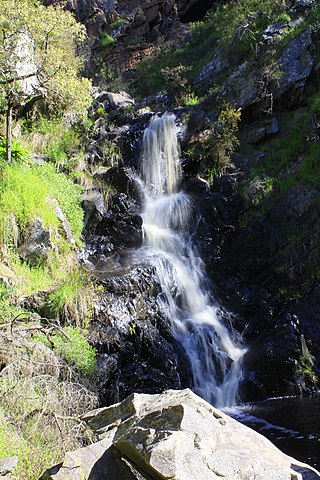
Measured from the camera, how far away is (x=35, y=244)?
969 cm

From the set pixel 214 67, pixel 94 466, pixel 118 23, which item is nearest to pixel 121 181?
pixel 214 67

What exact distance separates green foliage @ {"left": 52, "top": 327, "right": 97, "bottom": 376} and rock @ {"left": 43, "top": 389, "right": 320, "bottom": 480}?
293 cm

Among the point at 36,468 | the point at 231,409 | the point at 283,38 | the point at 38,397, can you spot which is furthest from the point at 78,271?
the point at 283,38

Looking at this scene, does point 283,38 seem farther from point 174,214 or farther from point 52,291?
point 52,291

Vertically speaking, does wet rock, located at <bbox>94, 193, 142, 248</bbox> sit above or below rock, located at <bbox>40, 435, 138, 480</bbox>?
above

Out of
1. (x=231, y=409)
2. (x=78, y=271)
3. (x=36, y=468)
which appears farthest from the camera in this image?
(x=78, y=271)

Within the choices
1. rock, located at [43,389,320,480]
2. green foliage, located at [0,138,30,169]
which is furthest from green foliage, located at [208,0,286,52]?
rock, located at [43,389,320,480]

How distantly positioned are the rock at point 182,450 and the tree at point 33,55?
8504mm

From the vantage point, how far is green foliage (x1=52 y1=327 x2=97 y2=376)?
24.7ft

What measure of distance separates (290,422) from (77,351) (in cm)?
373

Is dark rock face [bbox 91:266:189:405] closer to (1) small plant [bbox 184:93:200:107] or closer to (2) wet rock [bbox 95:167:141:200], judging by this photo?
(2) wet rock [bbox 95:167:141:200]

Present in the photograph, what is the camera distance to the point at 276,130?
1473 centimetres

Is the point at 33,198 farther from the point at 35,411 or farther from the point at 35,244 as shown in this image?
the point at 35,411

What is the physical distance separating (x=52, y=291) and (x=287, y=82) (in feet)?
35.7
